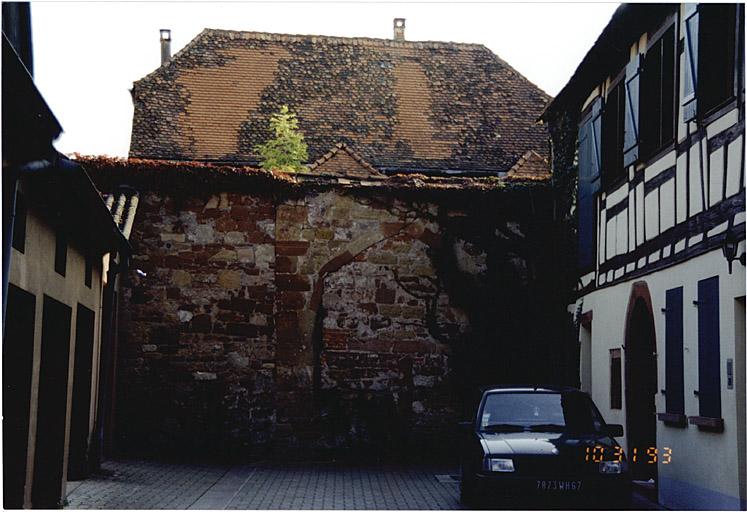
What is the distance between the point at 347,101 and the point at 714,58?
64.2 ft

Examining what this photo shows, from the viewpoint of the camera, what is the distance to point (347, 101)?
30672 millimetres

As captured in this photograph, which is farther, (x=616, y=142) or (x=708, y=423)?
(x=616, y=142)

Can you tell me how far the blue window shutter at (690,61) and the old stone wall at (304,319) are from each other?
7.54 metres

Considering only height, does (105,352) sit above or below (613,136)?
below

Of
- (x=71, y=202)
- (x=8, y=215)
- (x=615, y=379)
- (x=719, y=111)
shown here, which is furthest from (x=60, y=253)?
(x=615, y=379)

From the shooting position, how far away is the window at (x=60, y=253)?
36.7 feet

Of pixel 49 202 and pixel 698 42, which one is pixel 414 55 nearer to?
pixel 698 42

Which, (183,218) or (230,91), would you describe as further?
(230,91)

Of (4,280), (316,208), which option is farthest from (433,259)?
(4,280)

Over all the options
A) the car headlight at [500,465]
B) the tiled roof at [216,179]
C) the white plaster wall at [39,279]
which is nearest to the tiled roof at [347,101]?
the tiled roof at [216,179]

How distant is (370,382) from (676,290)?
24.5 ft

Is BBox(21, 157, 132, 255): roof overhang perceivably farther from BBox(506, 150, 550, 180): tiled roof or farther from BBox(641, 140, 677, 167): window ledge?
BBox(506, 150, 550, 180): tiled roof

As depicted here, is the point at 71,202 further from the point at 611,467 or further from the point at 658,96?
the point at 658,96

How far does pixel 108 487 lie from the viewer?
13.9 meters
